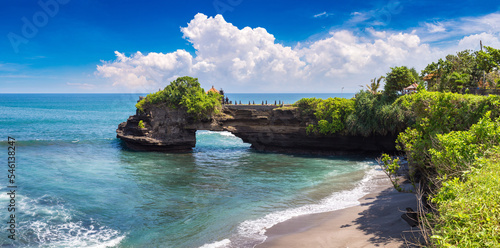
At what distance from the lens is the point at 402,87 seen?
30109mm

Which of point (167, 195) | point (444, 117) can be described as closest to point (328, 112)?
point (444, 117)

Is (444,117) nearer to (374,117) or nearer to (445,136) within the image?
(445,136)

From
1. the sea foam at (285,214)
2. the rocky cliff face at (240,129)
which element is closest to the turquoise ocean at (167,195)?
the sea foam at (285,214)

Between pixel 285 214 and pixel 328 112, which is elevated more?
pixel 328 112

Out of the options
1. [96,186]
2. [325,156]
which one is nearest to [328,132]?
[325,156]

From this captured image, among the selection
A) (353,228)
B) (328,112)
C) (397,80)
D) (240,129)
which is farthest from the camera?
(240,129)

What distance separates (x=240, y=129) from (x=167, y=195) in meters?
18.3

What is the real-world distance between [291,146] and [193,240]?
24.0 meters

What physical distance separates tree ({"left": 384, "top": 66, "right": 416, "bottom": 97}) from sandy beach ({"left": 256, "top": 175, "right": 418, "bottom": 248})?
16.2 metres

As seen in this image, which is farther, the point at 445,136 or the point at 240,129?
the point at 240,129

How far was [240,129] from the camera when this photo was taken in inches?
1449

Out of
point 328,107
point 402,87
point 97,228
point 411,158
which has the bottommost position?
point 97,228

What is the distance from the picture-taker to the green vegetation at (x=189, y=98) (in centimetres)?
3522

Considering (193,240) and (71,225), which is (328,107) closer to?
(193,240)
